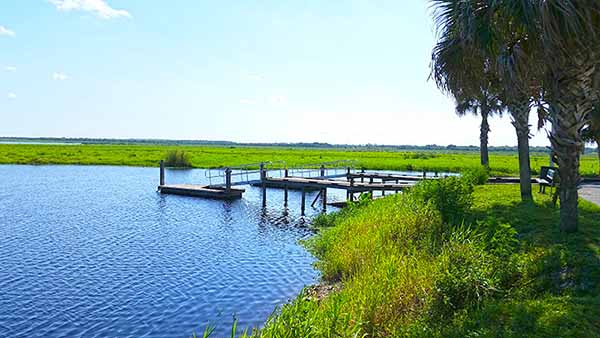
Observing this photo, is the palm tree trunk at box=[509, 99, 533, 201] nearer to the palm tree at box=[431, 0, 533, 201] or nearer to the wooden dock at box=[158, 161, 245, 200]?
the palm tree at box=[431, 0, 533, 201]

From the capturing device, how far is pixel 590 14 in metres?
9.34

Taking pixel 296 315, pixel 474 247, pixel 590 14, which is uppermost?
pixel 590 14

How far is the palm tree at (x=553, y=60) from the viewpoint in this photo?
9.59 m

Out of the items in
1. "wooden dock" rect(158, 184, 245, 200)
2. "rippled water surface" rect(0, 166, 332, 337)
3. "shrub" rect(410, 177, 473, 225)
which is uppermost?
"shrub" rect(410, 177, 473, 225)

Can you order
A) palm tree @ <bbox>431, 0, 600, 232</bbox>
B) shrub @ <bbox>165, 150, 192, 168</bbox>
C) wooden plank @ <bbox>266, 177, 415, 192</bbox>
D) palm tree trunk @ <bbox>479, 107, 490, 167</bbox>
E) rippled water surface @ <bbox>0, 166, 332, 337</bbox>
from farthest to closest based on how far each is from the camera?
shrub @ <bbox>165, 150, 192, 168</bbox>, palm tree trunk @ <bbox>479, 107, 490, 167</bbox>, wooden plank @ <bbox>266, 177, 415, 192</bbox>, rippled water surface @ <bbox>0, 166, 332, 337</bbox>, palm tree @ <bbox>431, 0, 600, 232</bbox>

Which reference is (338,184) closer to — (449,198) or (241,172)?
(241,172)

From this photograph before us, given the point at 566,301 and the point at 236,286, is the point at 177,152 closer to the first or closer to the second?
the point at 236,286

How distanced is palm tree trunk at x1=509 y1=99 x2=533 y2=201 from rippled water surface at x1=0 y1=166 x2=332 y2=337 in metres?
8.83

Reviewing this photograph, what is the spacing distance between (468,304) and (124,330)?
7150 millimetres

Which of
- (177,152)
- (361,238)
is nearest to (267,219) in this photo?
(361,238)

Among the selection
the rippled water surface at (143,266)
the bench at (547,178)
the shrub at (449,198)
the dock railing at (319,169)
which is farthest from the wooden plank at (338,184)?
the shrub at (449,198)

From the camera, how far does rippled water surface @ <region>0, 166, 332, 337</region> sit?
1108 centimetres

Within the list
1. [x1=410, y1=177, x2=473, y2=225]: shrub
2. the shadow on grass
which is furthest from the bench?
the shadow on grass

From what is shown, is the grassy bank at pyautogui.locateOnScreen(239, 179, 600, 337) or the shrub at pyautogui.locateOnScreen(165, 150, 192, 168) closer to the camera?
the grassy bank at pyautogui.locateOnScreen(239, 179, 600, 337)
